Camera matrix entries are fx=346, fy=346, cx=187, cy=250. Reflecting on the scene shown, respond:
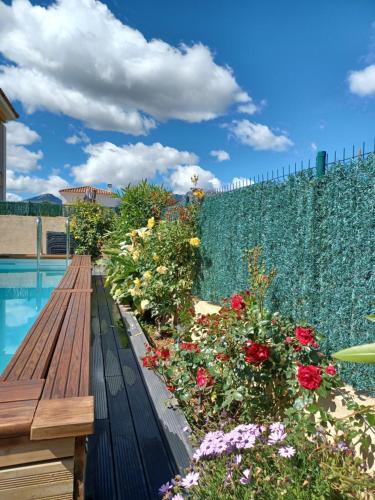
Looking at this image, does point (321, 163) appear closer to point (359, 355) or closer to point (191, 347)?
point (191, 347)

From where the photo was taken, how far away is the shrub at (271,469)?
136 cm

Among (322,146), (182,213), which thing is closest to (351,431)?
(322,146)

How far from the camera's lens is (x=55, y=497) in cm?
133

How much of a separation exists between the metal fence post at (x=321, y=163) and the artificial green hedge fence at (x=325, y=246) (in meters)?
0.06

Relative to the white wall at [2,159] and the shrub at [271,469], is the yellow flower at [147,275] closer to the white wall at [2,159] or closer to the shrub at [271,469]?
the shrub at [271,469]

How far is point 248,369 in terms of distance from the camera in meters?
2.15

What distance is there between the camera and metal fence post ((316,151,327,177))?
104 inches

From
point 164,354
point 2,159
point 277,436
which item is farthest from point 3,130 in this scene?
point 277,436

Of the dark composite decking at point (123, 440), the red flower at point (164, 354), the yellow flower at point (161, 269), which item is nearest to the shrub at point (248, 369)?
the red flower at point (164, 354)

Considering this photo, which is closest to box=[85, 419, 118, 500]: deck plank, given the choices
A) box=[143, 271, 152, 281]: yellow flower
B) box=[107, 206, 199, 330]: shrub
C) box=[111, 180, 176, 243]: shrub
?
box=[107, 206, 199, 330]: shrub

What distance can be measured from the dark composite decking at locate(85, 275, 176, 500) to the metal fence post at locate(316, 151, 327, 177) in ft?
7.18

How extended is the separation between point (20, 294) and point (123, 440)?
7.53 m

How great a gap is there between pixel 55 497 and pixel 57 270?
1131cm

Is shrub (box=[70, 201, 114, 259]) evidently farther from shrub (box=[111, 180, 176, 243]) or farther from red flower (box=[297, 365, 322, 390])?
red flower (box=[297, 365, 322, 390])
